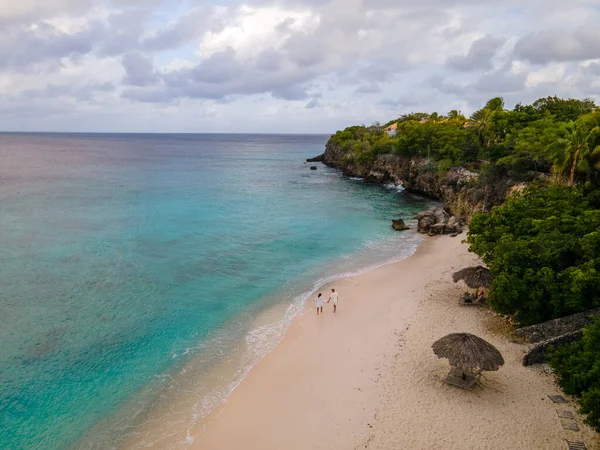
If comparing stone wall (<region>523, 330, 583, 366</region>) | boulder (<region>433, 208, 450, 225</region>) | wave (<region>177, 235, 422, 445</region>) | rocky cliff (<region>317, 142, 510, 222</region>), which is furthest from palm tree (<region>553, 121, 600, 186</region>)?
stone wall (<region>523, 330, 583, 366</region>)

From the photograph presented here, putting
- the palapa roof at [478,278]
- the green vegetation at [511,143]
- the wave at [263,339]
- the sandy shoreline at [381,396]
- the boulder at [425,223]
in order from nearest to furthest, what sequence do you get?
the sandy shoreline at [381,396], the wave at [263,339], the palapa roof at [478,278], the green vegetation at [511,143], the boulder at [425,223]

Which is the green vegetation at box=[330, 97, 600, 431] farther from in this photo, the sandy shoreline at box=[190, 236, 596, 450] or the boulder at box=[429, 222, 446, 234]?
the boulder at box=[429, 222, 446, 234]

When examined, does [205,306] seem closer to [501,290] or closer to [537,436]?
[501,290]

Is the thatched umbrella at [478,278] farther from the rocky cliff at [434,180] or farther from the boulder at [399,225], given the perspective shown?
the boulder at [399,225]

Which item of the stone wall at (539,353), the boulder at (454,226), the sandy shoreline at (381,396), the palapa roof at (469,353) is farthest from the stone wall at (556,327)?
the boulder at (454,226)

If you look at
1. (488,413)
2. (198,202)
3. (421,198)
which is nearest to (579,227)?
(488,413)

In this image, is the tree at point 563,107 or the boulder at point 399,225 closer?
the boulder at point 399,225

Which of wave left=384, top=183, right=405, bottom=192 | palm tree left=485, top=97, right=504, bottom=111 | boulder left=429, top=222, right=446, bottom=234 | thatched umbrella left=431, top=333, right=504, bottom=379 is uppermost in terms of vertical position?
palm tree left=485, top=97, right=504, bottom=111
